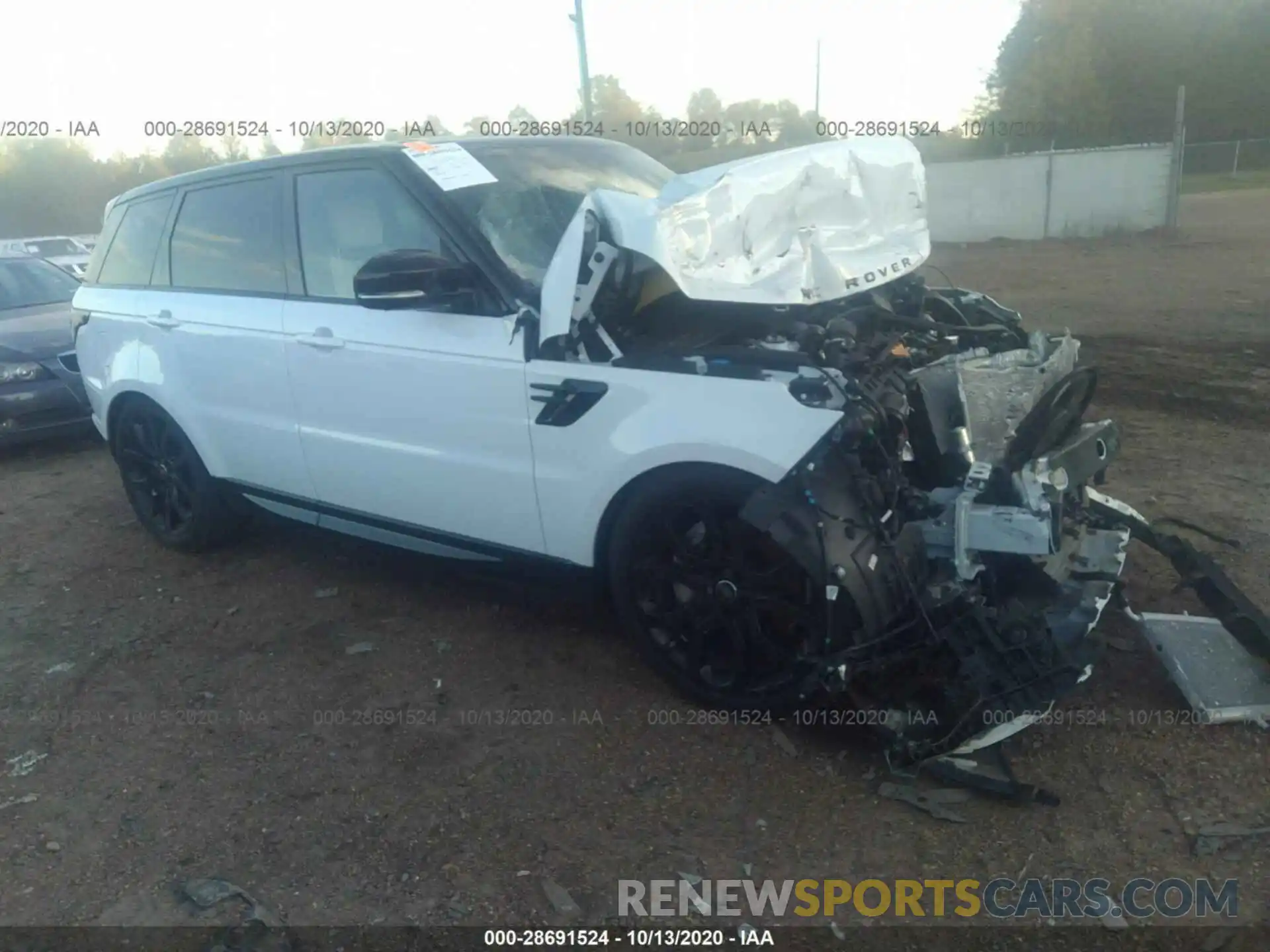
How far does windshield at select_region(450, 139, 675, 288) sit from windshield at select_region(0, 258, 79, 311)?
625 cm

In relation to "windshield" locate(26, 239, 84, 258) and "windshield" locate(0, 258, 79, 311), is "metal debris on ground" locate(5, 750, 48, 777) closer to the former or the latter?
"windshield" locate(0, 258, 79, 311)

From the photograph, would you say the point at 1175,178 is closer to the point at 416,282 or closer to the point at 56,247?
the point at 416,282

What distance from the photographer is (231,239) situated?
449cm

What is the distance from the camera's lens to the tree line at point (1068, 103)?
31.4m

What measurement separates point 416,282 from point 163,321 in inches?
78.7

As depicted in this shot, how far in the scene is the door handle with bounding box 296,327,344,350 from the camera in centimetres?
392

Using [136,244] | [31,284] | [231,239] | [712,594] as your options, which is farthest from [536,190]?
[31,284]

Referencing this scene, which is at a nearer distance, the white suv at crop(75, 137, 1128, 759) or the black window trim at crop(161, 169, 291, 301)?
the white suv at crop(75, 137, 1128, 759)

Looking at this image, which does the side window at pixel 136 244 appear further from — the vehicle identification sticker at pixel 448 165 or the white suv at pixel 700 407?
the vehicle identification sticker at pixel 448 165

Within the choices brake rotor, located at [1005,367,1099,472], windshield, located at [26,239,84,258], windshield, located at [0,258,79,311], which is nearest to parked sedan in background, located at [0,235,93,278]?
windshield, located at [26,239,84,258]

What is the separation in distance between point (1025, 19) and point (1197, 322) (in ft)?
119

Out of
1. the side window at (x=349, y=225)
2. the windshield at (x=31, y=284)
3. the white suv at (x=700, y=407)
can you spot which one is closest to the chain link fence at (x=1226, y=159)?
the windshield at (x=31, y=284)

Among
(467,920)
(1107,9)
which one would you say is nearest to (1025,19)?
(1107,9)

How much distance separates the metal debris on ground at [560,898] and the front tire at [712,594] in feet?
2.86
